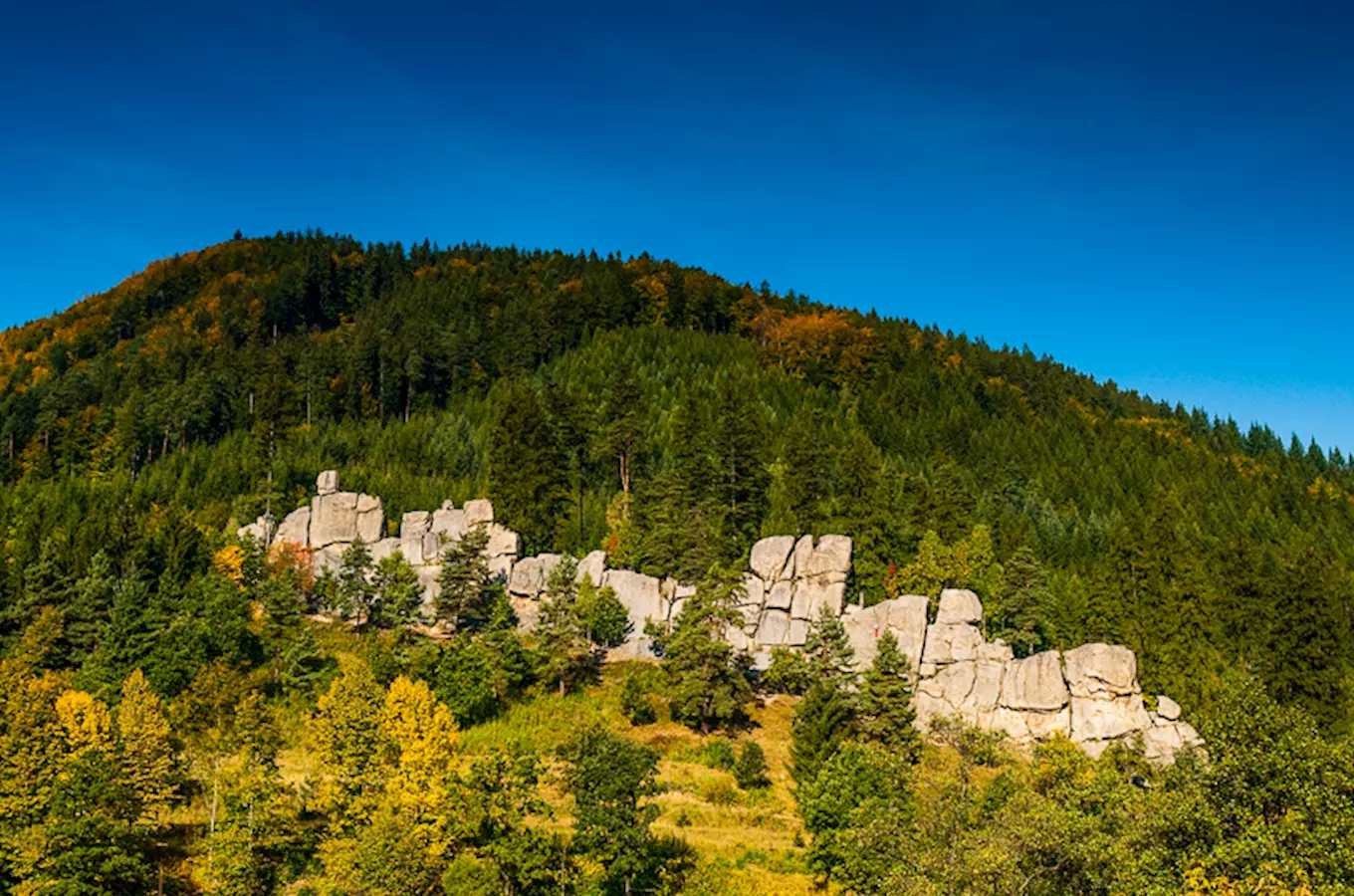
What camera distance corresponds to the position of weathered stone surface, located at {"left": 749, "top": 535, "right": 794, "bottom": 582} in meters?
69.2

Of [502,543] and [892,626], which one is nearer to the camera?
[892,626]

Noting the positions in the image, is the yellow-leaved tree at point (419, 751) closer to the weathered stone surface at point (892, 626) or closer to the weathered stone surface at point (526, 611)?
the weathered stone surface at point (526, 611)

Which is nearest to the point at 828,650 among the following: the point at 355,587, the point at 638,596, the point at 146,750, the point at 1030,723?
the point at 1030,723

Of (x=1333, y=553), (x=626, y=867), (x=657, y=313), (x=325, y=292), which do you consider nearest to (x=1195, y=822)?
(x=626, y=867)

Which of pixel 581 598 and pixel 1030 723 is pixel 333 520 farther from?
pixel 1030 723

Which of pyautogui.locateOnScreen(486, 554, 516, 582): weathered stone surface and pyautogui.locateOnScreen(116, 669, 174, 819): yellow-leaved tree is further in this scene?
pyautogui.locateOnScreen(486, 554, 516, 582): weathered stone surface

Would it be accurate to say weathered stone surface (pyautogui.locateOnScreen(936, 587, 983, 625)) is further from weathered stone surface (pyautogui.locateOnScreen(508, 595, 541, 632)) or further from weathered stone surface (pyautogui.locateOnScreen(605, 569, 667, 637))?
weathered stone surface (pyautogui.locateOnScreen(508, 595, 541, 632))

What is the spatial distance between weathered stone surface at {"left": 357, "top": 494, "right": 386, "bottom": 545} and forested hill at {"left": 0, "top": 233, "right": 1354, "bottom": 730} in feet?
10.5

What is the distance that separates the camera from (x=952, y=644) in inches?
2424

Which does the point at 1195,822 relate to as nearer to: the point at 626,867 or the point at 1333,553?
the point at 626,867

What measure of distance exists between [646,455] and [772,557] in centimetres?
1982

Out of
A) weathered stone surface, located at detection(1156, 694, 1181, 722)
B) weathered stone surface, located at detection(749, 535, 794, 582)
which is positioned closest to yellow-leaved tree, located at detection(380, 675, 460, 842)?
weathered stone surface, located at detection(749, 535, 794, 582)

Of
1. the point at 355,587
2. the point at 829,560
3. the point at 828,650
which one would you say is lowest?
the point at 828,650

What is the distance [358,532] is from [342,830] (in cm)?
4090
